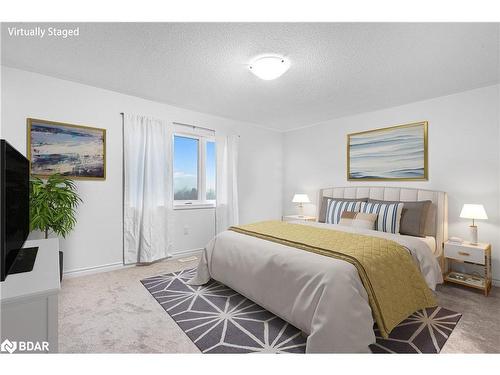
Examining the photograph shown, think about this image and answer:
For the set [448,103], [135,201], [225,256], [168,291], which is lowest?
[168,291]

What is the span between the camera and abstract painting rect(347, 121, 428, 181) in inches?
133

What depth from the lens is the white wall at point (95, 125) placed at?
2.62 m

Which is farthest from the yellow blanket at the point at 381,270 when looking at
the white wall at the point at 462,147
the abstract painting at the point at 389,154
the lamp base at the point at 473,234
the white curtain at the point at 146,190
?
the white curtain at the point at 146,190

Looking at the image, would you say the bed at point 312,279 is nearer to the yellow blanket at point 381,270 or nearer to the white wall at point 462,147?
the yellow blanket at point 381,270

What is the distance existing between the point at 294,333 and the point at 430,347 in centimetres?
93

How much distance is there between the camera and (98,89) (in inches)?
123

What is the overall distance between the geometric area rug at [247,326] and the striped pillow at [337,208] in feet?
4.74

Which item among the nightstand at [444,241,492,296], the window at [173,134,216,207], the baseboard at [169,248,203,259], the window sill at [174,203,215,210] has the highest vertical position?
the window at [173,134,216,207]

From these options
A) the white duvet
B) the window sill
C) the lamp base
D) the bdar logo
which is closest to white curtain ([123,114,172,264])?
the window sill

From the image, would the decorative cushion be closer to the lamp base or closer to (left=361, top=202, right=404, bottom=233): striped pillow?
(left=361, top=202, right=404, bottom=233): striped pillow

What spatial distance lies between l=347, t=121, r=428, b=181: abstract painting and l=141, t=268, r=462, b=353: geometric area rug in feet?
6.17

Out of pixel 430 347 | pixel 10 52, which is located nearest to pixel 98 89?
pixel 10 52

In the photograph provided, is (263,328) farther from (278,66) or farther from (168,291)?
(278,66)

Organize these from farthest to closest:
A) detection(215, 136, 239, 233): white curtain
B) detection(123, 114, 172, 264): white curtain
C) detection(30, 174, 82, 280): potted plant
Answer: detection(215, 136, 239, 233): white curtain → detection(123, 114, 172, 264): white curtain → detection(30, 174, 82, 280): potted plant
